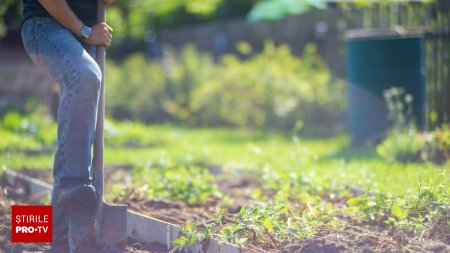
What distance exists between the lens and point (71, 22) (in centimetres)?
394

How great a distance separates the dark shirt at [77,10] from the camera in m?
4.00

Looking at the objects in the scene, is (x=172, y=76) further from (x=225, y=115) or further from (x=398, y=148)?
(x=398, y=148)

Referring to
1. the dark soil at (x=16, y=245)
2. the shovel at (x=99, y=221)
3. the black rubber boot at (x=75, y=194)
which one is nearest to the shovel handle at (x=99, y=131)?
the shovel at (x=99, y=221)

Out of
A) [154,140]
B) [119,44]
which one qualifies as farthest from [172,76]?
[119,44]

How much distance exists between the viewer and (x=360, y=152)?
8.05m

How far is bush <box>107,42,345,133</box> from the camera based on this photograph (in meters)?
10.8

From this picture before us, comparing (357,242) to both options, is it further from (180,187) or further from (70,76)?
(180,187)

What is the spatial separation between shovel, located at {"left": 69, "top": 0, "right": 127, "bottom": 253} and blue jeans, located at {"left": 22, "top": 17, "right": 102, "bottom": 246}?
7.5 inches

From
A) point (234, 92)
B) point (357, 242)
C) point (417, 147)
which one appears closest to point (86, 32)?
point (357, 242)

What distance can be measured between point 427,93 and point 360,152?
1142 mm

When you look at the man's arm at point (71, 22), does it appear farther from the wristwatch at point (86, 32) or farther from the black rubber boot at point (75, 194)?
the black rubber boot at point (75, 194)

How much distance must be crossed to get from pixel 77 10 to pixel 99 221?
3.82 feet

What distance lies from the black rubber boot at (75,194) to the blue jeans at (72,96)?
0.04 m

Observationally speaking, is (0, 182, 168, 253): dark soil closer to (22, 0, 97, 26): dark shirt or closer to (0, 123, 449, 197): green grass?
(22, 0, 97, 26): dark shirt
